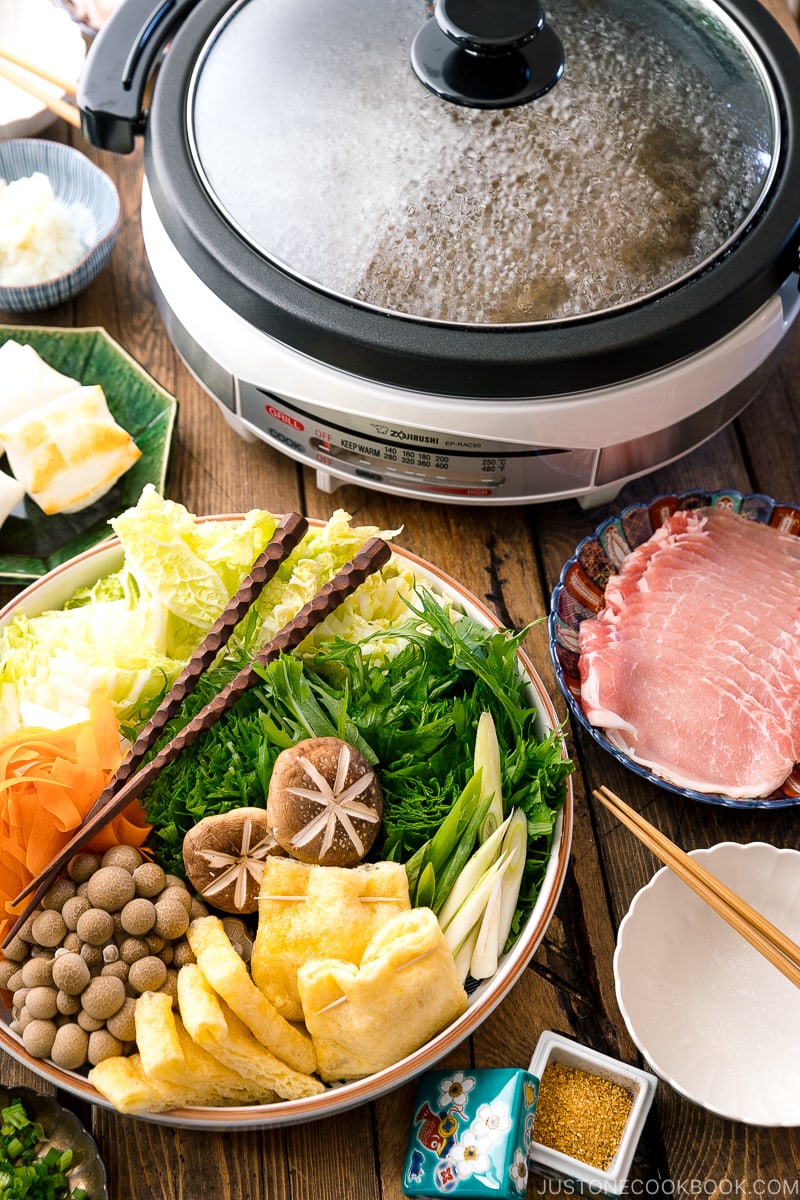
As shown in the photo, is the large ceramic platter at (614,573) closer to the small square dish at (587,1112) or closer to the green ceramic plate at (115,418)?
the small square dish at (587,1112)

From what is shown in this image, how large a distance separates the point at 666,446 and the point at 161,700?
86 cm

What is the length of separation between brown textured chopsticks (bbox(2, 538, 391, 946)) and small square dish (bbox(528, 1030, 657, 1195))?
0.57 meters

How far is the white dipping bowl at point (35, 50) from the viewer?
2.30 m

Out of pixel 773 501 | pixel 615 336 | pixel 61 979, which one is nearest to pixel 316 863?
pixel 61 979

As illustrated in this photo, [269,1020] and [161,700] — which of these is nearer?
[269,1020]

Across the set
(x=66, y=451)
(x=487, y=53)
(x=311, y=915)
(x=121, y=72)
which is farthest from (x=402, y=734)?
(x=121, y=72)

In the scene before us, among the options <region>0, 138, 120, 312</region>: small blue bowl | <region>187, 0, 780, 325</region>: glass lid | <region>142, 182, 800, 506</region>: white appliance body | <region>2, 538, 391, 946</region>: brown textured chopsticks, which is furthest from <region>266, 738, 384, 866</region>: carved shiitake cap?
<region>0, 138, 120, 312</region>: small blue bowl

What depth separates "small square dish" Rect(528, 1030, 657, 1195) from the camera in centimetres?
129

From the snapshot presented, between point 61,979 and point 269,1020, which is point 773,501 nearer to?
point 269,1020

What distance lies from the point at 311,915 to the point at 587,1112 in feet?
1.34

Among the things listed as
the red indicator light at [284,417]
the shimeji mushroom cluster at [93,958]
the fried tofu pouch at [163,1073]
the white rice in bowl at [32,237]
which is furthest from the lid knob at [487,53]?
the fried tofu pouch at [163,1073]

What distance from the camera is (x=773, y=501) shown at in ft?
6.04

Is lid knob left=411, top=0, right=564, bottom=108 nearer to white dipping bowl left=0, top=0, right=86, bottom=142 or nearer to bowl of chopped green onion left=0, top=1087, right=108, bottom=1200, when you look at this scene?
white dipping bowl left=0, top=0, right=86, bottom=142

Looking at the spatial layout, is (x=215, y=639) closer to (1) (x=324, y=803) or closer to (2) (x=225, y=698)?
(2) (x=225, y=698)
